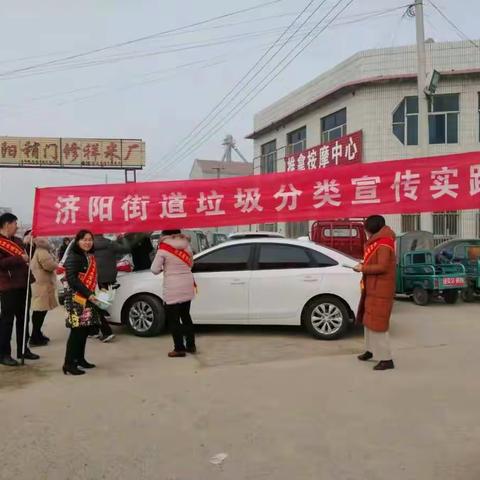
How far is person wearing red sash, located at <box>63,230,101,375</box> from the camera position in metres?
6.09

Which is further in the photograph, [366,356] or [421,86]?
[421,86]

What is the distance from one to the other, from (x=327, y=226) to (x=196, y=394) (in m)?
9.03

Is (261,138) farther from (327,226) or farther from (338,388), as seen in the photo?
(338,388)

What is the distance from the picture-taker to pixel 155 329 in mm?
8219

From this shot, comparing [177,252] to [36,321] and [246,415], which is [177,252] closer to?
[36,321]

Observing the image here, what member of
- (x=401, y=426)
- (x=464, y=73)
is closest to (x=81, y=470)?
(x=401, y=426)

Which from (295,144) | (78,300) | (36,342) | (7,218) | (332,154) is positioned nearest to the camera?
(78,300)

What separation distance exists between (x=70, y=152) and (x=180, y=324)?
23.3m

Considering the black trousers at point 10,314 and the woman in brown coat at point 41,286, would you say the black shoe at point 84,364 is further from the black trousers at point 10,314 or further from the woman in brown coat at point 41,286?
the woman in brown coat at point 41,286

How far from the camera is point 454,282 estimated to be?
11.4 m

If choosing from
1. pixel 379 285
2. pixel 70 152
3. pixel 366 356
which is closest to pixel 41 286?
pixel 366 356

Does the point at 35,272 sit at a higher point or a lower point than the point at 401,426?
higher

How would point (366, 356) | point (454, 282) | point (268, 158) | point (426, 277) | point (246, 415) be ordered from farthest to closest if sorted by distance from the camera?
point (268, 158)
point (426, 277)
point (454, 282)
point (366, 356)
point (246, 415)

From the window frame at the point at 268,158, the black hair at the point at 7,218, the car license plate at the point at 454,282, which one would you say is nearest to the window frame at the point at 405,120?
the window frame at the point at 268,158
